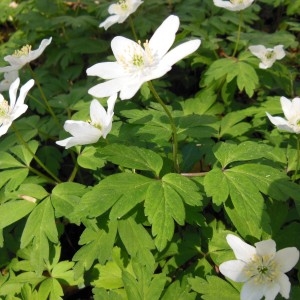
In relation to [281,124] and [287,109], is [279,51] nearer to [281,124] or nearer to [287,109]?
[287,109]

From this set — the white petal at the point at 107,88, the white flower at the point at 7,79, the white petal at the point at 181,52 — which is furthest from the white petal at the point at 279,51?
the white flower at the point at 7,79

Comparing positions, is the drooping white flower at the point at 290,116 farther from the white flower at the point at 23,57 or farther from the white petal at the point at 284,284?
the white flower at the point at 23,57

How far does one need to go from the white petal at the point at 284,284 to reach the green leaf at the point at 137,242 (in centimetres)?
61

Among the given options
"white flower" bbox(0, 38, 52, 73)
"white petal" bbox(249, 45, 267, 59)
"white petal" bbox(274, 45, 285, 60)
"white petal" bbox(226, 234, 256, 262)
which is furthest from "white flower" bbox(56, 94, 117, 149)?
"white petal" bbox(274, 45, 285, 60)

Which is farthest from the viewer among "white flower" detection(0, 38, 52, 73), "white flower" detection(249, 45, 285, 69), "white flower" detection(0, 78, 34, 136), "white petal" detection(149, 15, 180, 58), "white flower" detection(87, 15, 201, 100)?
"white flower" detection(249, 45, 285, 69)

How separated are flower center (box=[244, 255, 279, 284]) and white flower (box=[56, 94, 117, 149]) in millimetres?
908

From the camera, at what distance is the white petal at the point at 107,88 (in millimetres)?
1855

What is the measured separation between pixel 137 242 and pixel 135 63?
2.91 ft

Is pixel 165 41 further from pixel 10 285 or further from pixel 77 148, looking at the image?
pixel 10 285

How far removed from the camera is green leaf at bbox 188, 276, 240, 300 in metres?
1.90

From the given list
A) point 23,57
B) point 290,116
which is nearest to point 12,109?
point 23,57

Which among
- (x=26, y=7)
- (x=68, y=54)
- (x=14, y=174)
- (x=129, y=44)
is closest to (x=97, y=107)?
(x=129, y=44)

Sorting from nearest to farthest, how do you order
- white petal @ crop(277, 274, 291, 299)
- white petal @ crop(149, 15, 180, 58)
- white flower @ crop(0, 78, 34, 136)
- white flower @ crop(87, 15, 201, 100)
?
white petal @ crop(277, 274, 291, 299), white flower @ crop(87, 15, 201, 100), white petal @ crop(149, 15, 180, 58), white flower @ crop(0, 78, 34, 136)

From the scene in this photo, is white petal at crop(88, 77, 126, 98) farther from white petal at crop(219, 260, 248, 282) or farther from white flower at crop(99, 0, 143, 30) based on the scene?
white flower at crop(99, 0, 143, 30)
